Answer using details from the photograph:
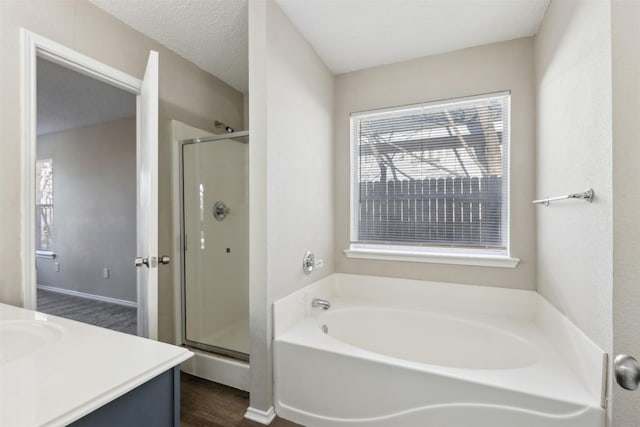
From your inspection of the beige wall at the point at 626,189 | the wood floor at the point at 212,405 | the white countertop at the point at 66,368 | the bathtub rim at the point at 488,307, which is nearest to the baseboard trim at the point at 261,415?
the wood floor at the point at 212,405

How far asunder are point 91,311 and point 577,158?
192 inches

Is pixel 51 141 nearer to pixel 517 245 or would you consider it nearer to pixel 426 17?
pixel 426 17

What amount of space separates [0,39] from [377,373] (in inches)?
92.3

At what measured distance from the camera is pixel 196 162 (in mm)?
2447

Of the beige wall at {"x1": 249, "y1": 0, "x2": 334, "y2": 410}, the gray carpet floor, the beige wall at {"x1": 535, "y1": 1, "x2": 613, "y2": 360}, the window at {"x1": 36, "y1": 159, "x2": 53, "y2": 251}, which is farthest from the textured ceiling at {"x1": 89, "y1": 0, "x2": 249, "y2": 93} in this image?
the window at {"x1": 36, "y1": 159, "x2": 53, "y2": 251}

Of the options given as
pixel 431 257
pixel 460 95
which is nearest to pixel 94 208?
pixel 431 257

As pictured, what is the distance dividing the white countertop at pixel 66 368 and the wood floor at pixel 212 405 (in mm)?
1039

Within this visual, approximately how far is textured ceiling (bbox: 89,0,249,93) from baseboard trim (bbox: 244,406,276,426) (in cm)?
238

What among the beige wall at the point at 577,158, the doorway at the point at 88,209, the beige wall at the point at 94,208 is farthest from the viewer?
the beige wall at the point at 94,208

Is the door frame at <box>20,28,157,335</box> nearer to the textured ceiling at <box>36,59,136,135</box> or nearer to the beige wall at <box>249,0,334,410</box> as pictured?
the beige wall at <box>249,0,334,410</box>

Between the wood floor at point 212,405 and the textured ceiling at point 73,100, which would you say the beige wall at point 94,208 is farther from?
the wood floor at point 212,405

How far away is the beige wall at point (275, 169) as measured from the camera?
1.64 metres

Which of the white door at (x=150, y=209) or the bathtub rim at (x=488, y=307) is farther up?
the white door at (x=150, y=209)

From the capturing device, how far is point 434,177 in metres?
2.24
